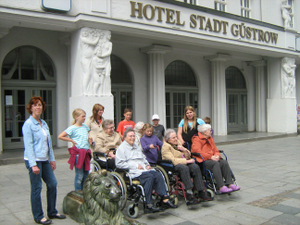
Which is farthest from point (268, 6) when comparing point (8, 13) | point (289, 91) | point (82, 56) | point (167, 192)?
point (167, 192)

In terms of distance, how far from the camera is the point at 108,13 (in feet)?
31.7

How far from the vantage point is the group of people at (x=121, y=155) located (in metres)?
4.27

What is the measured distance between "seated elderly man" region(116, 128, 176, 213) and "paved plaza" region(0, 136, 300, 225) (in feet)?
0.82

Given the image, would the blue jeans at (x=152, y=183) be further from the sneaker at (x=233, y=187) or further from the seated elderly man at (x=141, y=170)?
the sneaker at (x=233, y=187)

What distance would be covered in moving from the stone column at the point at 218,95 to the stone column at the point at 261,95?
3.05 metres

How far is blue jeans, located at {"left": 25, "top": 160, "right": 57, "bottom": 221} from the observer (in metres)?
4.22

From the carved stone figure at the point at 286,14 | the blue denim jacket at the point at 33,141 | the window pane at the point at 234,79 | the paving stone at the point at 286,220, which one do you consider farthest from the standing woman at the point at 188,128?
the carved stone figure at the point at 286,14

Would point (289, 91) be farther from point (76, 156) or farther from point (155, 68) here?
point (76, 156)

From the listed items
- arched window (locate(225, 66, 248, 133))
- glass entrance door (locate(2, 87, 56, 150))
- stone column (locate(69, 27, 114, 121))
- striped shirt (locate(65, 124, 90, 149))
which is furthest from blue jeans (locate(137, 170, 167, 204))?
arched window (locate(225, 66, 248, 133))

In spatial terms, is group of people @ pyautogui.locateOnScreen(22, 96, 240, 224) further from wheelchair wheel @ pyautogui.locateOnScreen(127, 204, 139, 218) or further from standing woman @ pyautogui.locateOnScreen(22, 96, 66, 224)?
wheelchair wheel @ pyautogui.locateOnScreen(127, 204, 139, 218)

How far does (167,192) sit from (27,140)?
7.13 ft

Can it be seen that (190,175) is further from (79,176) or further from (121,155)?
(79,176)

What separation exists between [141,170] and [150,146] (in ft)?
2.25

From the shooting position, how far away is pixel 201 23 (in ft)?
39.8
